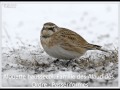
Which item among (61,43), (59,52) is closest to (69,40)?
(61,43)

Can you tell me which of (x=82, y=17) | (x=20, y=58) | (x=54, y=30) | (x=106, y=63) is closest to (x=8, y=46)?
(x=20, y=58)

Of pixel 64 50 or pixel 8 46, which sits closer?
pixel 64 50

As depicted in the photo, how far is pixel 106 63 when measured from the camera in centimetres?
809

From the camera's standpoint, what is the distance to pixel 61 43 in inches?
312

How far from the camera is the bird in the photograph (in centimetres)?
790

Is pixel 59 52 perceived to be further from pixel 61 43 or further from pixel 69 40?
pixel 69 40

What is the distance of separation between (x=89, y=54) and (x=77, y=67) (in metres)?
0.64

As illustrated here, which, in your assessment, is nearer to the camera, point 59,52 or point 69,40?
point 59,52

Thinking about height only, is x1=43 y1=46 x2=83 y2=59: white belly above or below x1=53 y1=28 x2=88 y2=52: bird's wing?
below

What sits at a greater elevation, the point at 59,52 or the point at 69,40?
the point at 69,40

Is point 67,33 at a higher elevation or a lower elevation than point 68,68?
higher

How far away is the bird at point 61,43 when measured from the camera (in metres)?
7.90

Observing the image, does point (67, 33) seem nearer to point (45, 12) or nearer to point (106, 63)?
point (106, 63)

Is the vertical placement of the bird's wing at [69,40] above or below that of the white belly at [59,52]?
above
